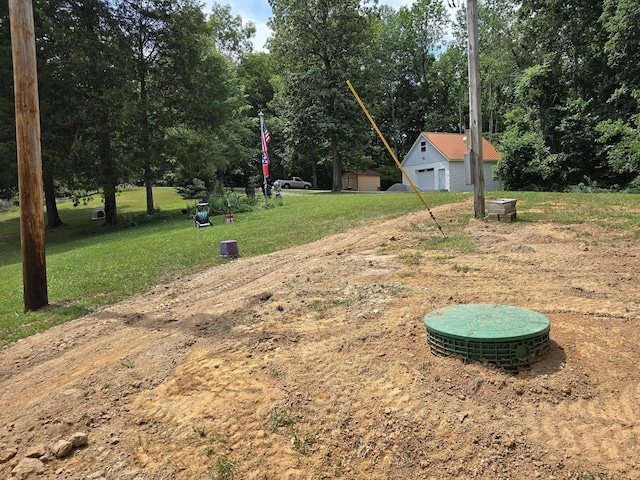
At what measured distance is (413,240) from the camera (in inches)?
341

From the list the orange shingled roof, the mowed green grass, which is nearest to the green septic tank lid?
the mowed green grass

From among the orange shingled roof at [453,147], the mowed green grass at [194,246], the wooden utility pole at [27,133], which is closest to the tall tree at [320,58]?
the orange shingled roof at [453,147]

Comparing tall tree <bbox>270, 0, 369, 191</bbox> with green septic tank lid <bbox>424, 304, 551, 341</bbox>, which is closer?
green septic tank lid <bbox>424, 304, 551, 341</bbox>

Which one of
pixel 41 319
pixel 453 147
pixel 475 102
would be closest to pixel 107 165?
pixel 41 319

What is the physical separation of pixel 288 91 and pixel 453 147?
12735 mm

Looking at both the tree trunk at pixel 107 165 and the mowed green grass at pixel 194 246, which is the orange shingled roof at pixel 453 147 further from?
the tree trunk at pixel 107 165

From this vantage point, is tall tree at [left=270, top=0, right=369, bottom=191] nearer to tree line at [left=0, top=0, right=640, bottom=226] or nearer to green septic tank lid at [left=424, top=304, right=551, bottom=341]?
tree line at [left=0, top=0, right=640, bottom=226]

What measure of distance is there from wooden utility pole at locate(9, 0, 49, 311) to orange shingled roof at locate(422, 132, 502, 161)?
28819 mm

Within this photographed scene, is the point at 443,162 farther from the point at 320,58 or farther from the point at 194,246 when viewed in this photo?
the point at 194,246

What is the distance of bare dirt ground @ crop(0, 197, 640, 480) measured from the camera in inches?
98.8

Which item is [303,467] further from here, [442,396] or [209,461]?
[442,396]

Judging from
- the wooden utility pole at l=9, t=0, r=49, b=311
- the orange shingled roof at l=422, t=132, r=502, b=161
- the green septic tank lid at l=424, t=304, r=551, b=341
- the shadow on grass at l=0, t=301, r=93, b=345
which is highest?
the orange shingled roof at l=422, t=132, r=502, b=161

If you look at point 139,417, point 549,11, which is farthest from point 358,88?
point 139,417

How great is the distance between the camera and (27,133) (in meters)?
6.44
